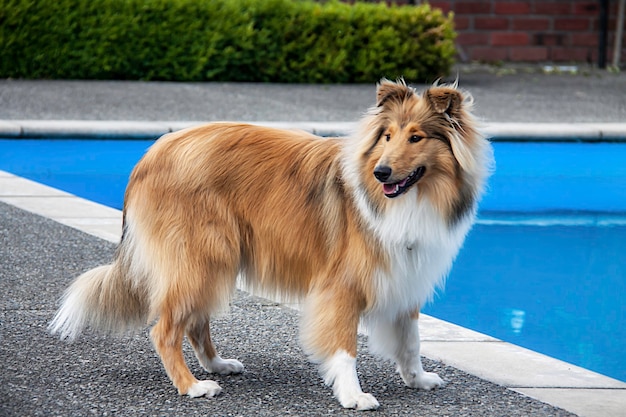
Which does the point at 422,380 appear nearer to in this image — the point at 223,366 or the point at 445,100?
the point at 223,366

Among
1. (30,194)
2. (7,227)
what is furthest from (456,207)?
(30,194)

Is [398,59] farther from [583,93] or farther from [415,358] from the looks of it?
[415,358]

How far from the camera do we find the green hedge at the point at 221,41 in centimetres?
1302

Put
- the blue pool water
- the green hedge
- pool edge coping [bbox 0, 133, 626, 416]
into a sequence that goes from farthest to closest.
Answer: the green hedge < the blue pool water < pool edge coping [bbox 0, 133, 626, 416]

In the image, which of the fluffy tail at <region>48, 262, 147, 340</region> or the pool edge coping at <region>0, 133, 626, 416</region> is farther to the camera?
the fluffy tail at <region>48, 262, 147, 340</region>

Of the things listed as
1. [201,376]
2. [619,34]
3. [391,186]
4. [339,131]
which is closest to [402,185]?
[391,186]

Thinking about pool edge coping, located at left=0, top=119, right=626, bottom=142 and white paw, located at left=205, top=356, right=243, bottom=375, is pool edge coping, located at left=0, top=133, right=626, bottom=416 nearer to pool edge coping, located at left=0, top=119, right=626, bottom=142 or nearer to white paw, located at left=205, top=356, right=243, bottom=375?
white paw, located at left=205, top=356, right=243, bottom=375

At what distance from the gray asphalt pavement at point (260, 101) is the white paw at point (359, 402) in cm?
722

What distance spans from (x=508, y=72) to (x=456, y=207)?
38.5ft

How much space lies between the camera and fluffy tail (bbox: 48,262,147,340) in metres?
4.33

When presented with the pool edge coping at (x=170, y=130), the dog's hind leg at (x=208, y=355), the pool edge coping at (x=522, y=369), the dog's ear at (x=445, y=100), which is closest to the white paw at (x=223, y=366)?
the dog's hind leg at (x=208, y=355)

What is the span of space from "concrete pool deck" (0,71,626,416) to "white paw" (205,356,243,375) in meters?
0.12

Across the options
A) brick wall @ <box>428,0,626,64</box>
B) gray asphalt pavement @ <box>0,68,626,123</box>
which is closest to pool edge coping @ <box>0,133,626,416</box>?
gray asphalt pavement @ <box>0,68,626,123</box>

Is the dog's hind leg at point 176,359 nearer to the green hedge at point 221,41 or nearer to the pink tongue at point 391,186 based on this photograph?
the pink tongue at point 391,186
